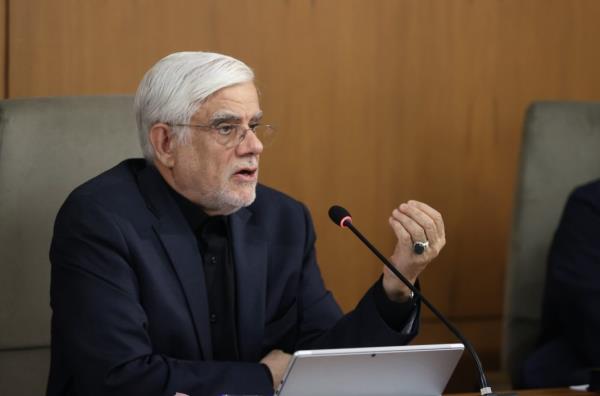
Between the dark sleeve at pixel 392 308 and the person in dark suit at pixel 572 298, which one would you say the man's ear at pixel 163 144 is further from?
the person in dark suit at pixel 572 298

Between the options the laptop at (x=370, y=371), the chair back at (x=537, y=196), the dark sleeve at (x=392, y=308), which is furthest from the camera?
the chair back at (x=537, y=196)

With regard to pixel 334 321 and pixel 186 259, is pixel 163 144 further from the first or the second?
pixel 334 321

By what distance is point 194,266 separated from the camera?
213 cm

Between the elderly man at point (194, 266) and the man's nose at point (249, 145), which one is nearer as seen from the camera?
the elderly man at point (194, 266)

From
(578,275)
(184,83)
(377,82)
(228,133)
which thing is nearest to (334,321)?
(228,133)

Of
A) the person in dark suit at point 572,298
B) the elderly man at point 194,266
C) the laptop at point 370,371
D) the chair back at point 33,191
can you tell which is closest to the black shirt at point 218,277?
the elderly man at point 194,266

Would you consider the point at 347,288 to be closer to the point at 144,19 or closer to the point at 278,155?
the point at 278,155

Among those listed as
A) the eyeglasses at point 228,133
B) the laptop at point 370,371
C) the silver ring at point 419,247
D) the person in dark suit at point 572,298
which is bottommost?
the person in dark suit at point 572,298

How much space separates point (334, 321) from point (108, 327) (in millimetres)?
588

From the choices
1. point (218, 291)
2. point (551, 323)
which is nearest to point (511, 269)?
point (551, 323)

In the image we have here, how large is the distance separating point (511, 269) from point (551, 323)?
0.60ft

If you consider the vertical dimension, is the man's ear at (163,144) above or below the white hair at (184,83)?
below

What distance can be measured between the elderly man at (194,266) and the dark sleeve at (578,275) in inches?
29.5

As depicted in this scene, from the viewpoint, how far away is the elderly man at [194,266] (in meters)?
1.97
